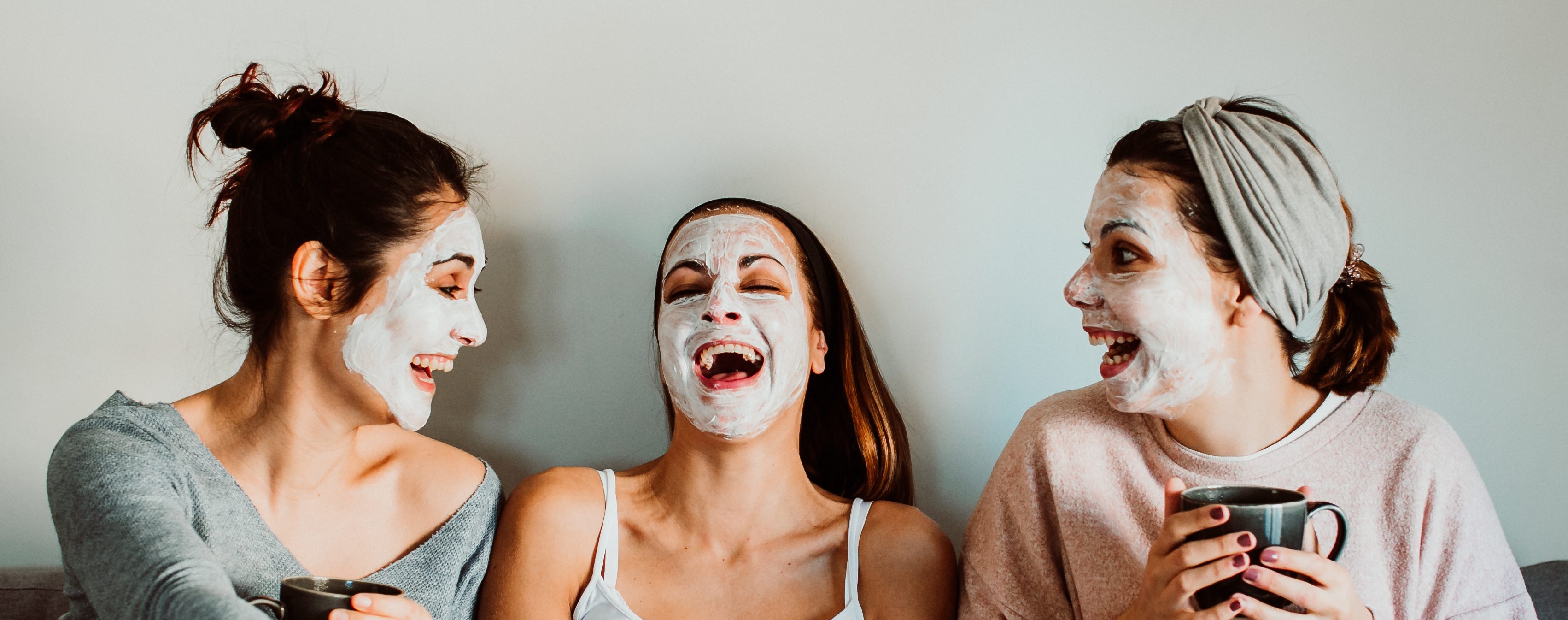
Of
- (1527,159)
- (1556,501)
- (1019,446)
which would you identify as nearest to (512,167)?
(1019,446)

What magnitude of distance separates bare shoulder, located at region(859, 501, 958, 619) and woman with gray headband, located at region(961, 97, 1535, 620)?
49 mm

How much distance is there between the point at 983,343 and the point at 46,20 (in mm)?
1696

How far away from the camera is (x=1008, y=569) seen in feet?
4.41

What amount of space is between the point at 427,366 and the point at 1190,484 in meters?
1.04

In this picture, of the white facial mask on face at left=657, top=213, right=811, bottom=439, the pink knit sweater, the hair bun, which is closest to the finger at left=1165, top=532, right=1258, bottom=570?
the pink knit sweater

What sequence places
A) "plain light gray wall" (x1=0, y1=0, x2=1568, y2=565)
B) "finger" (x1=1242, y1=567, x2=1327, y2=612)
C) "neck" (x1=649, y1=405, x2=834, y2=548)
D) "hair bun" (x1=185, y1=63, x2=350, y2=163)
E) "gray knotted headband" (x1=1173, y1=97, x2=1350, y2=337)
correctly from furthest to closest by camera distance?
"plain light gray wall" (x1=0, y1=0, x2=1568, y2=565) → "neck" (x1=649, y1=405, x2=834, y2=548) → "hair bun" (x1=185, y1=63, x2=350, y2=163) → "gray knotted headband" (x1=1173, y1=97, x2=1350, y2=337) → "finger" (x1=1242, y1=567, x2=1327, y2=612)

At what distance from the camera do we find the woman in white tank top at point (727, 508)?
1.35 metres

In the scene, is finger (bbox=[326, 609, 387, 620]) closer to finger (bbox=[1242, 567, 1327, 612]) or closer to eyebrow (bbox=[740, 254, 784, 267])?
eyebrow (bbox=[740, 254, 784, 267])

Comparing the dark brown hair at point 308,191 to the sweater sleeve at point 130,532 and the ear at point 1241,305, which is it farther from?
the ear at point 1241,305

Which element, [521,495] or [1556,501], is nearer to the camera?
[521,495]

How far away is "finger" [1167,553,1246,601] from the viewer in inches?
38.0

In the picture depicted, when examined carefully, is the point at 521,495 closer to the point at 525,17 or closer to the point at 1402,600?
the point at 525,17

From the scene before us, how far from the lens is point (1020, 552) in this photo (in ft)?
4.46

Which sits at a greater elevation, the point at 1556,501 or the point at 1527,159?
the point at 1527,159
